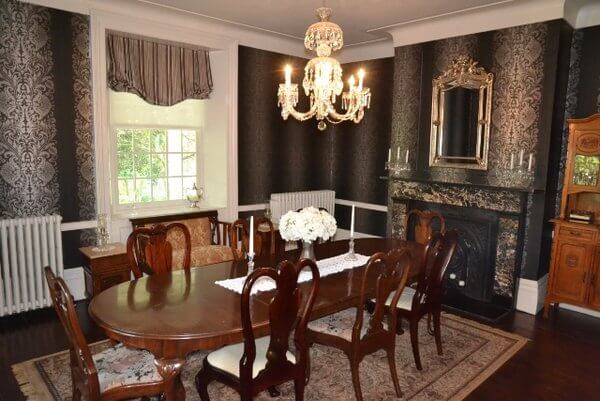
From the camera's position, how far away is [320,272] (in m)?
2.87

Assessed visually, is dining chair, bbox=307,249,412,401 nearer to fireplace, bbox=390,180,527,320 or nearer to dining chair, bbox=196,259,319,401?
dining chair, bbox=196,259,319,401

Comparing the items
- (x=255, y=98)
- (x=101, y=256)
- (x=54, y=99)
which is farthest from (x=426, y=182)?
(x=54, y=99)

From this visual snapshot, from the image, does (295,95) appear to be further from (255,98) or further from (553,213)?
(553,213)

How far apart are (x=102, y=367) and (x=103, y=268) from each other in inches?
73.7

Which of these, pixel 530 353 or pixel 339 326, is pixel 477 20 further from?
pixel 339 326

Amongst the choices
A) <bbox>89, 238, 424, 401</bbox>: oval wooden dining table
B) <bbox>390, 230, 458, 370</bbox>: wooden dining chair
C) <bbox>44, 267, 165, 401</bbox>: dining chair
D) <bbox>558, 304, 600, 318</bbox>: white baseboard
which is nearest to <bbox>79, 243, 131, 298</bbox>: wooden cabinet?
<bbox>89, 238, 424, 401</bbox>: oval wooden dining table

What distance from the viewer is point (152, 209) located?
4758 mm

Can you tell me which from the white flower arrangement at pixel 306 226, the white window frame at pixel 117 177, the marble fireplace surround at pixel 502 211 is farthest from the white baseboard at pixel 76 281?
the marble fireplace surround at pixel 502 211

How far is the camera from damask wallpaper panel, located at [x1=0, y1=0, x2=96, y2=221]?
356cm

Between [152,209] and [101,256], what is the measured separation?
3.58ft

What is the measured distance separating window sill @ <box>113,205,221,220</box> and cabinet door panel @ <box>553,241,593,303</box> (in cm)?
350

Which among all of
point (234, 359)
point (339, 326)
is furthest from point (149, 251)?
point (339, 326)

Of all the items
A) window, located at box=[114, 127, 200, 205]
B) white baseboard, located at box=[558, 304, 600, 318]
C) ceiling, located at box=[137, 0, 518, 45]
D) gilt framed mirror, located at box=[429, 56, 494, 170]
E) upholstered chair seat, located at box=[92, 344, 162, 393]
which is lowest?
white baseboard, located at box=[558, 304, 600, 318]

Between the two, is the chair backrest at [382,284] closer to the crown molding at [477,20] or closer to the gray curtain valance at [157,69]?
the crown molding at [477,20]
